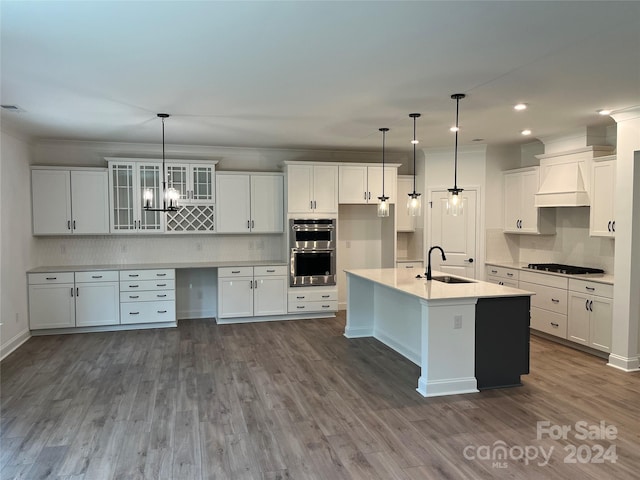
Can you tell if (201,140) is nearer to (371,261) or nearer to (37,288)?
(37,288)

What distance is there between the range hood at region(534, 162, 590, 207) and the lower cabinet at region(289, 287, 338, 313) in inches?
129

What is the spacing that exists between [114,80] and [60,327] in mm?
4010

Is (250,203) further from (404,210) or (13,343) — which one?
(13,343)

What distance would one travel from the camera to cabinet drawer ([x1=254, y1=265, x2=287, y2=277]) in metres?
6.89

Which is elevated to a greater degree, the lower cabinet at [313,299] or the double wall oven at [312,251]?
the double wall oven at [312,251]

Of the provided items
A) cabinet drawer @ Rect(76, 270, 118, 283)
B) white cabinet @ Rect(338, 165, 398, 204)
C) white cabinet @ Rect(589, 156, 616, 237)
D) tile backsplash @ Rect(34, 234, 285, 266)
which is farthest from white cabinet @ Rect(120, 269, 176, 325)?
white cabinet @ Rect(589, 156, 616, 237)

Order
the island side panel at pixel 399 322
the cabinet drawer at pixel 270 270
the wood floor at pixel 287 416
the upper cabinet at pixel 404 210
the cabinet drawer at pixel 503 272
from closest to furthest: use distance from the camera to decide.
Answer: the wood floor at pixel 287 416 < the island side panel at pixel 399 322 < the cabinet drawer at pixel 503 272 < the cabinet drawer at pixel 270 270 < the upper cabinet at pixel 404 210

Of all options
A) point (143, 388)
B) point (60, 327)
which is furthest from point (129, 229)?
point (143, 388)

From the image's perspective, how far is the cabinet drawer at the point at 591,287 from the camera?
16.8 feet

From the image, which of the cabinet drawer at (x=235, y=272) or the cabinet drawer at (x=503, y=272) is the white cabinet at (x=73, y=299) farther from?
the cabinet drawer at (x=503, y=272)

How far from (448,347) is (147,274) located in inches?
169

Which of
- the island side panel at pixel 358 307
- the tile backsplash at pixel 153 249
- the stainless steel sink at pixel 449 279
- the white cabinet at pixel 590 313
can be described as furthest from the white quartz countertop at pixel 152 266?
the white cabinet at pixel 590 313

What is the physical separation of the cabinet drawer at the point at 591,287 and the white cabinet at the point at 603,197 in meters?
0.59

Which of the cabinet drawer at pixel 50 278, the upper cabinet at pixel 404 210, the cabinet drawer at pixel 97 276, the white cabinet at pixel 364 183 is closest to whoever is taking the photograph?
the cabinet drawer at pixel 50 278
